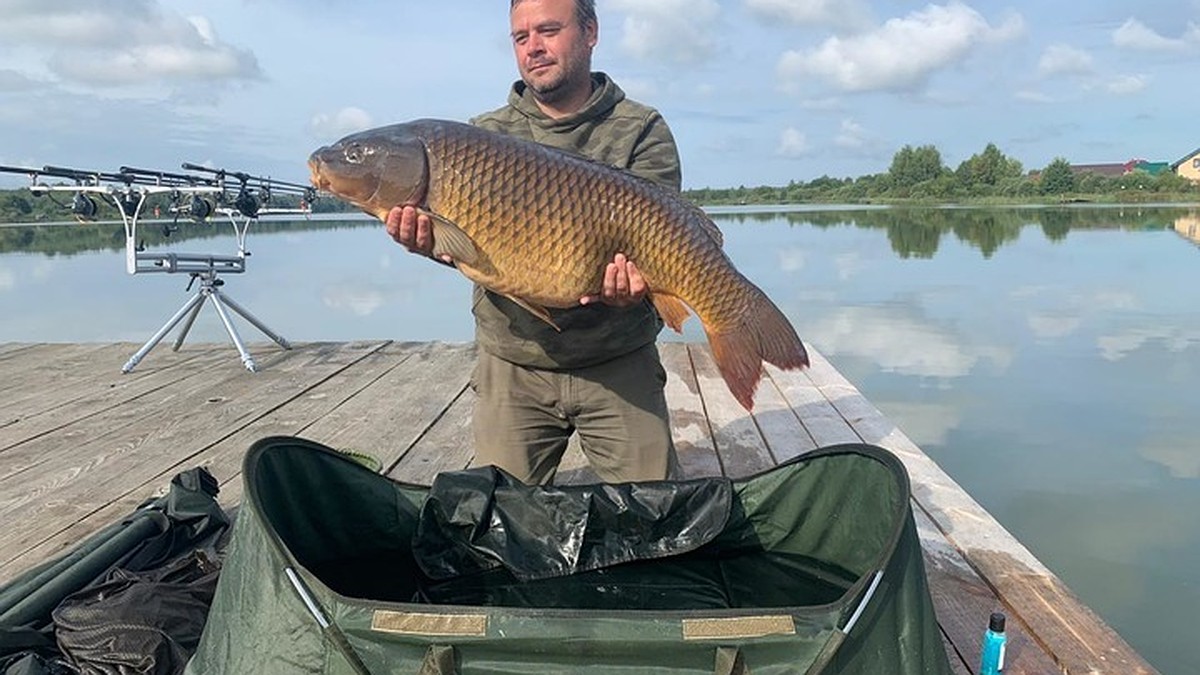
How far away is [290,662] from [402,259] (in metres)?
21.4

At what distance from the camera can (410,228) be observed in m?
1.73

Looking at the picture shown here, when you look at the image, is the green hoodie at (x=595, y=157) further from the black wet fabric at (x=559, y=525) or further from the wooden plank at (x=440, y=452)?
the wooden plank at (x=440, y=452)

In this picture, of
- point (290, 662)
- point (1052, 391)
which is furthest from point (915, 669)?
point (1052, 391)

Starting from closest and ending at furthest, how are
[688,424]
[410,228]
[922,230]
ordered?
[410,228] → [688,424] → [922,230]

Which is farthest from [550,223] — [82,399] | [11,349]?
[11,349]

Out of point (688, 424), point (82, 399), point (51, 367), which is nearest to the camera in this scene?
point (688, 424)

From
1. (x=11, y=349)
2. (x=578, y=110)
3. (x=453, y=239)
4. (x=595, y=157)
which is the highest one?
(x=578, y=110)

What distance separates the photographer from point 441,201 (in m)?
1.73

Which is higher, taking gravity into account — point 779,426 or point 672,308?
point 672,308

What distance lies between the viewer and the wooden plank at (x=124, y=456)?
2.52 metres

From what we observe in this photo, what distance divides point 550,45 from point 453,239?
61 centimetres

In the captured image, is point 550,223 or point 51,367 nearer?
point 550,223

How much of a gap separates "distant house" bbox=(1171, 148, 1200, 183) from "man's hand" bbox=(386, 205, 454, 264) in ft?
202

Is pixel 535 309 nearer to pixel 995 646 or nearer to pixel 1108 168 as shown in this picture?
pixel 995 646
